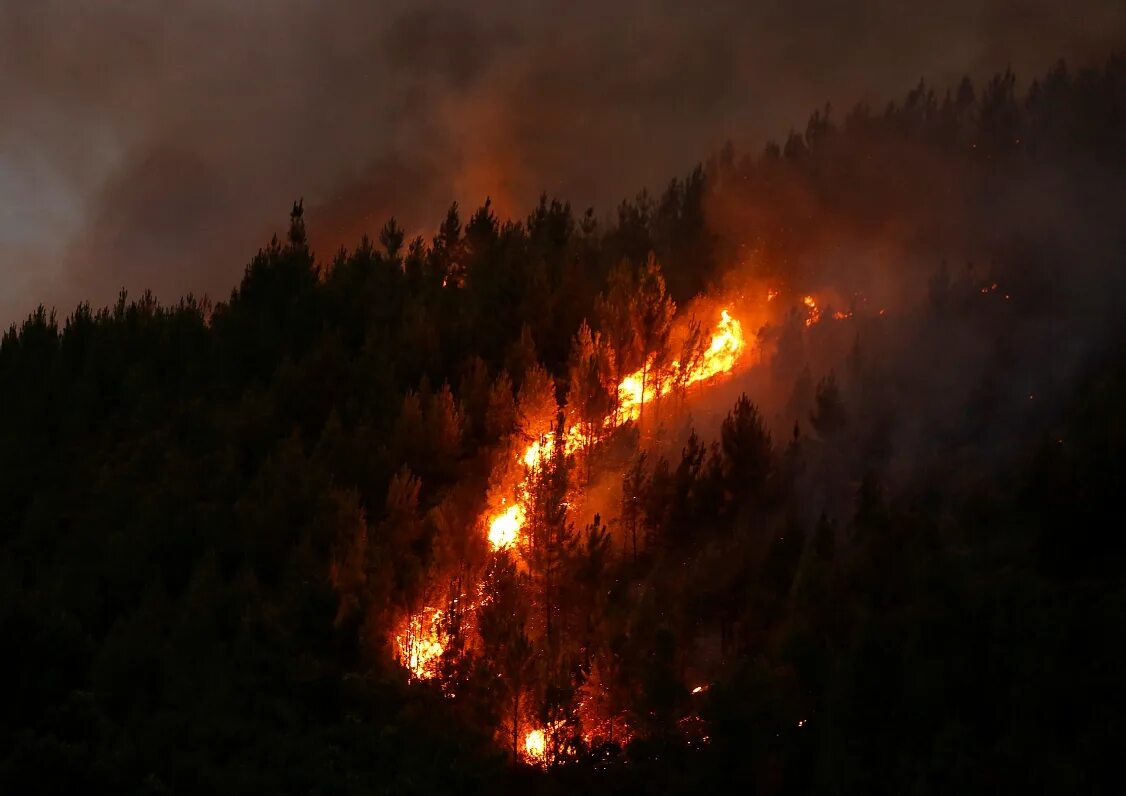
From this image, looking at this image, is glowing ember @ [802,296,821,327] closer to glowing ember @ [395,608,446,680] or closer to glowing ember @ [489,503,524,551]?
glowing ember @ [489,503,524,551]

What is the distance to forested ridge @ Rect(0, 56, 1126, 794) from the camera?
27469 millimetres

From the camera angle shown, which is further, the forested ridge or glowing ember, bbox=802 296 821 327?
glowing ember, bbox=802 296 821 327

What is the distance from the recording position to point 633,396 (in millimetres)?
54688

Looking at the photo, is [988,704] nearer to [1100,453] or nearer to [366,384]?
[1100,453]

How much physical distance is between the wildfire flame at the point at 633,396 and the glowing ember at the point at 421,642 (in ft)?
11.6

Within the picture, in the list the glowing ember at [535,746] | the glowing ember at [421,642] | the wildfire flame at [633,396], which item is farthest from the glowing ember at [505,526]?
the glowing ember at [535,746]

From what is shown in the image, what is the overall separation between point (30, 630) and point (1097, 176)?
65.1 meters

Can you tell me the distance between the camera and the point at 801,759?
27.3 meters

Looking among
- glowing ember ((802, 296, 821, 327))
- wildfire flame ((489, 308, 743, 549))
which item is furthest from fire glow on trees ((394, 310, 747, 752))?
glowing ember ((802, 296, 821, 327))

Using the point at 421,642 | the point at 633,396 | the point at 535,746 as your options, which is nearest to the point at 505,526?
the point at 421,642

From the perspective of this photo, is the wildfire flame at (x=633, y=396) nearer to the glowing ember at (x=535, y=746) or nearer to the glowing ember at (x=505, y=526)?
the glowing ember at (x=505, y=526)

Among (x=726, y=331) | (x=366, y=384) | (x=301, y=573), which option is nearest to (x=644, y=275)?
(x=726, y=331)

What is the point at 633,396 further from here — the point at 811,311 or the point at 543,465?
the point at 811,311

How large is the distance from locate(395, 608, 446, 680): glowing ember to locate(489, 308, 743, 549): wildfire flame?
352 centimetres
